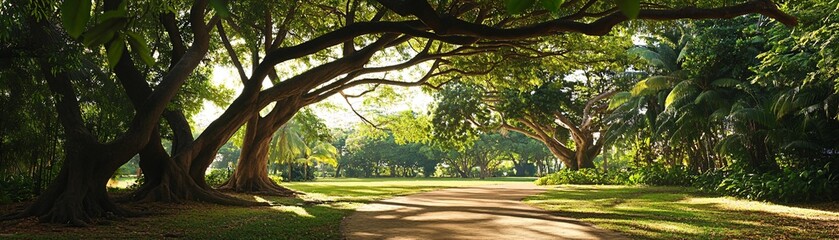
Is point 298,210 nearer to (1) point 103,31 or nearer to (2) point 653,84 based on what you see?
(1) point 103,31

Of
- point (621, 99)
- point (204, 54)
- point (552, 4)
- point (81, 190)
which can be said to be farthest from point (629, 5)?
point (621, 99)

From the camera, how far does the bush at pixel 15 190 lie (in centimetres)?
1371

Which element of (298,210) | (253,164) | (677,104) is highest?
(677,104)

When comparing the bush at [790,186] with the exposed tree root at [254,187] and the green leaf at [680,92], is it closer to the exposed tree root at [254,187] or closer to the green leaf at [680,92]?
the green leaf at [680,92]

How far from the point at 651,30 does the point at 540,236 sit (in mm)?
7665

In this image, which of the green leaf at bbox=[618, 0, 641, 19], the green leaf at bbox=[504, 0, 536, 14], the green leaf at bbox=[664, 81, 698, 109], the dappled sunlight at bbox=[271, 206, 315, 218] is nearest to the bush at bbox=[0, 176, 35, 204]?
the dappled sunlight at bbox=[271, 206, 315, 218]

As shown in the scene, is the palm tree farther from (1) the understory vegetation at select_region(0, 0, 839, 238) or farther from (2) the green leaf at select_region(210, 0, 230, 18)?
(2) the green leaf at select_region(210, 0, 230, 18)

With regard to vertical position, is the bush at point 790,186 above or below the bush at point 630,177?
below

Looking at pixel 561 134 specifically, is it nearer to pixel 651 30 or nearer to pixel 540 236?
pixel 651 30

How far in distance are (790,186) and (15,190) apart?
773 inches

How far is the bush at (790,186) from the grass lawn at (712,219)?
1.42ft

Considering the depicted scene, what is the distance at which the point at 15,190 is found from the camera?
1451 centimetres

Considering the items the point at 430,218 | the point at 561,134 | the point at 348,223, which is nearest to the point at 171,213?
the point at 348,223

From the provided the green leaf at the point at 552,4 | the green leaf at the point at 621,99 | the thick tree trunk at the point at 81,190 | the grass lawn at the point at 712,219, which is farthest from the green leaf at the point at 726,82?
the green leaf at the point at 552,4
